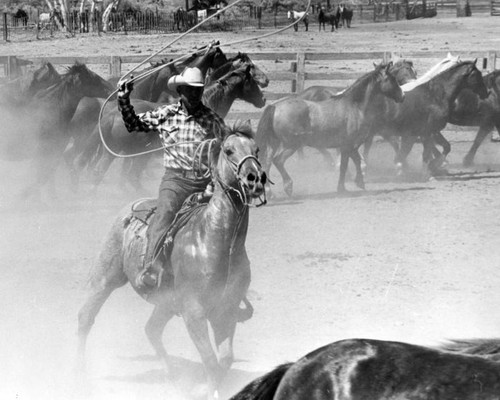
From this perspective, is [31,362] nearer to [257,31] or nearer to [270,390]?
[270,390]

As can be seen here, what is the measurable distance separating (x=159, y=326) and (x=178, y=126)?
4.08ft

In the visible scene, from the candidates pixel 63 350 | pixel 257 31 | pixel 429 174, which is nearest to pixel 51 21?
pixel 257 31

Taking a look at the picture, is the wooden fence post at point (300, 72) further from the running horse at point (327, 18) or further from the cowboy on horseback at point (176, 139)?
the running horse at point (327, 18)

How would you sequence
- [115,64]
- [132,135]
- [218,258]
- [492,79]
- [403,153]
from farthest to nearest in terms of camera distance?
1. [115,64]
2. [492,79]
3. [403,153]
4. [132,135]
5. [218,258]

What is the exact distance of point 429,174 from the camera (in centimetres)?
1484

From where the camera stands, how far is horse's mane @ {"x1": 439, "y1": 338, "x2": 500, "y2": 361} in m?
3.17

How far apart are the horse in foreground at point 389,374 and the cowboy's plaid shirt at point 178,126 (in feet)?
9.62

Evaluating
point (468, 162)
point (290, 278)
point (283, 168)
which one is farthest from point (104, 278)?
point (468, 162)

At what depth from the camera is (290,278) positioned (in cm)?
880

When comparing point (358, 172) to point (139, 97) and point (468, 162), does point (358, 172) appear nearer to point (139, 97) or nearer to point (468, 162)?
point (468, 162)

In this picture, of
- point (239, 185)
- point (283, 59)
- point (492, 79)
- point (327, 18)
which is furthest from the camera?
point (327, 18)

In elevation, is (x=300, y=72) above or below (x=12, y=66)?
below

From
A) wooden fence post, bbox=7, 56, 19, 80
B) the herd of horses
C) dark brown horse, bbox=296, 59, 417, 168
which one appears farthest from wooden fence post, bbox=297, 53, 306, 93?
the herd of horses

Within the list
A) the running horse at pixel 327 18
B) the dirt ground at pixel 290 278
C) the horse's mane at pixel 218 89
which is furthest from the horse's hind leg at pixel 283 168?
the running horse at pixel 327 18
